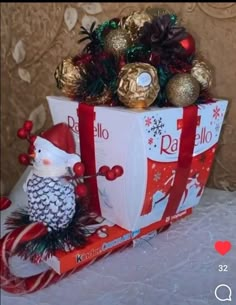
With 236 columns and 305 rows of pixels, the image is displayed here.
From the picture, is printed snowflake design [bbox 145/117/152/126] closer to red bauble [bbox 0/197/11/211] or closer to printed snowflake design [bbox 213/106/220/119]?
printed snowflake design [bbox 213/106/220/119]

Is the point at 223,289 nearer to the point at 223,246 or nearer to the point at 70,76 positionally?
the point at 223,246

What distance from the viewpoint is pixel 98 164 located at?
534 millimetres

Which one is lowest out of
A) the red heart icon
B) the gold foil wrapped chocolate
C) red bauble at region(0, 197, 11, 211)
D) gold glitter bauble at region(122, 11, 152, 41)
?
red bauble at region(0, 197, 11, 211)

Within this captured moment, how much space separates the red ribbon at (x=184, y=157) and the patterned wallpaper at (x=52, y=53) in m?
0.03

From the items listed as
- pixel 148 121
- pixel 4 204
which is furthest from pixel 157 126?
pixel 4 204

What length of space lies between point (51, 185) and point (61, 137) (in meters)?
0.06

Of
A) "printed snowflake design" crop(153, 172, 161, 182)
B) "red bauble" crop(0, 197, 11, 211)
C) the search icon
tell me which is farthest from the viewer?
"red bauble" crop(0, 197, 11, 211)

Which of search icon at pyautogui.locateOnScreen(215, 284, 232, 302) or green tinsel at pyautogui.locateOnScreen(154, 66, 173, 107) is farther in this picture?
green tinsel at pyautogui.locateOnScreen(154, 66, 173, 107)

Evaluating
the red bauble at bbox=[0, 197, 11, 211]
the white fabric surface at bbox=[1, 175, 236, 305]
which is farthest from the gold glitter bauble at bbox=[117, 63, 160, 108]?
the red bauble at bbox=[0, 197, 11, 211]

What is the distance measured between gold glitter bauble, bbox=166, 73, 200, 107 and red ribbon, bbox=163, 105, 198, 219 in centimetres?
1

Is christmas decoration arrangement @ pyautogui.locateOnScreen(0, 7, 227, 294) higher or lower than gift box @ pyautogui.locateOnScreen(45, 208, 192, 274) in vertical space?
higher

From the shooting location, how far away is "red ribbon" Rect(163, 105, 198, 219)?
51cm

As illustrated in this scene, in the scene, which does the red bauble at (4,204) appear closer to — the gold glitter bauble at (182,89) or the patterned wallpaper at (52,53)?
the patterned wallpaper at (52,53)

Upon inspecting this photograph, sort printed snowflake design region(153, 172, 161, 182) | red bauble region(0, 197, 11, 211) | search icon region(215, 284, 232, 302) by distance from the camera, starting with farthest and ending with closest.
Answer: red bauble region(0, 197, 11, 211)
printed snowflake design region(153, 172, 161, 182)
search icon region(215, 284, 232, 302)
